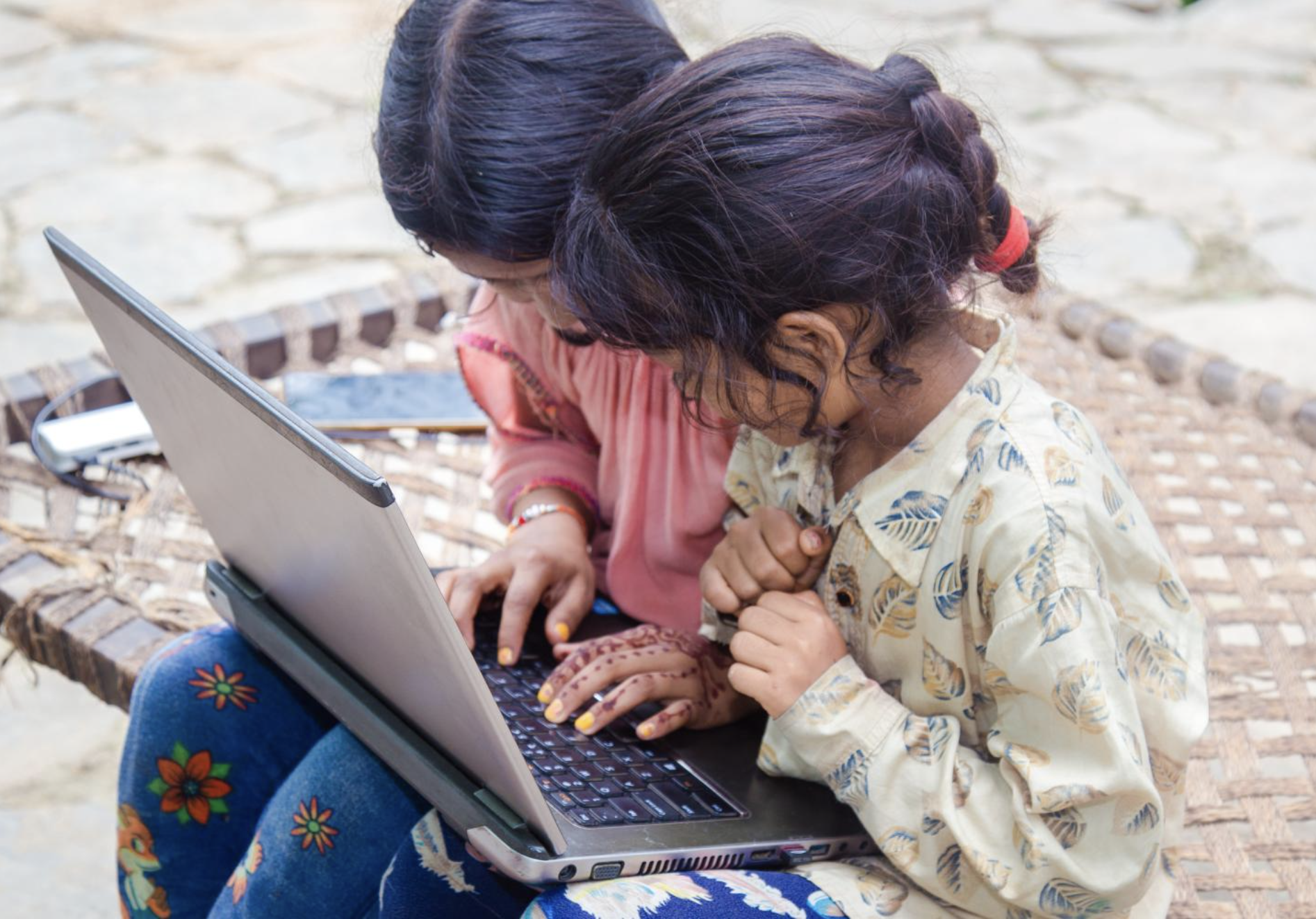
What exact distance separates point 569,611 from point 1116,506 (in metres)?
0.36

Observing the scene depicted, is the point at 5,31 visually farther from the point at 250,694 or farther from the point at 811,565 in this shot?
the point at 811,565

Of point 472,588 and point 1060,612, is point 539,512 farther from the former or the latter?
point 1060,612

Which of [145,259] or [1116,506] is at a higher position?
[1116,506]

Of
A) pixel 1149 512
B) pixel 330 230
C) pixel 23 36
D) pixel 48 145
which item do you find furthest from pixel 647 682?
pixel 23 36

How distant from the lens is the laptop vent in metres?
0.69

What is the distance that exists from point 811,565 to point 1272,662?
525mm

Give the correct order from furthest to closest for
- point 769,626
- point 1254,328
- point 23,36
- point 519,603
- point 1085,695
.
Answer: point 23,36, point 1254,328, point 519,603, point 769,626, point 1085,695

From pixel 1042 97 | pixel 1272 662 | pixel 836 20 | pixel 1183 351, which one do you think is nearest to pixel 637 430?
pixel 1272 662

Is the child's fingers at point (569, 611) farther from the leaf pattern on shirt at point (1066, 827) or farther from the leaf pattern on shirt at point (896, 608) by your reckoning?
the leaf pattern on shirt at point (1066, 827)

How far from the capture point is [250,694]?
0.89 metres

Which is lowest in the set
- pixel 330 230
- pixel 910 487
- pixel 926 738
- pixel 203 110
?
pixel 330 230

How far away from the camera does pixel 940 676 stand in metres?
0.73

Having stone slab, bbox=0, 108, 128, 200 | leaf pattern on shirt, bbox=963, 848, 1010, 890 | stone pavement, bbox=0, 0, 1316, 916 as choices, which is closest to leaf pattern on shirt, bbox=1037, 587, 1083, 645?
leaf pattern on shirt, bbox=963, 848, 1010, 890

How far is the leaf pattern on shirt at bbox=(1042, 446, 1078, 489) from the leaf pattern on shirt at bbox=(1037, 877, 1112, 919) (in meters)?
0.19
